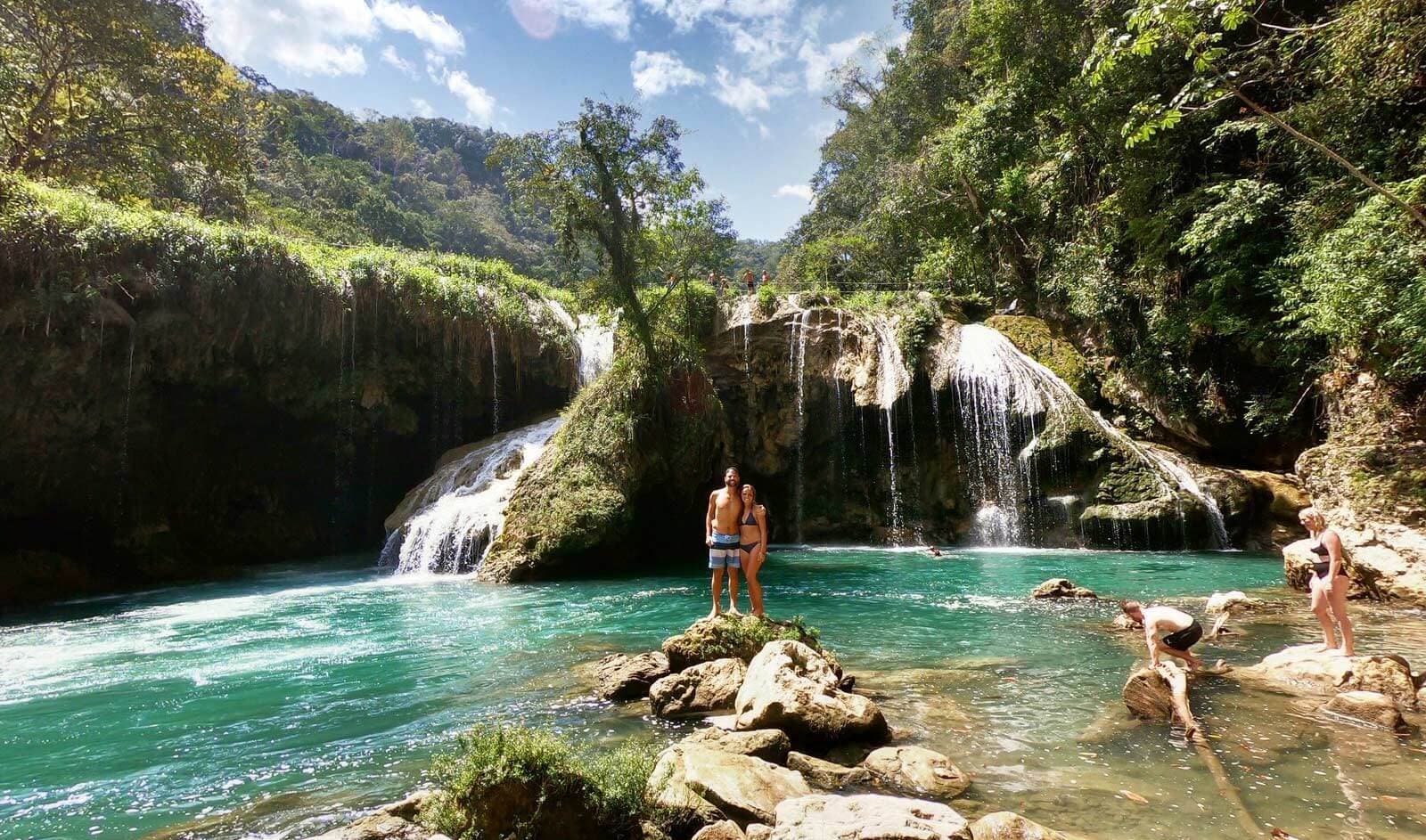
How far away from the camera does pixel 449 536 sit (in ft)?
49.3

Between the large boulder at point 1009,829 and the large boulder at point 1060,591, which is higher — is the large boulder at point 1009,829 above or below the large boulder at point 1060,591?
below

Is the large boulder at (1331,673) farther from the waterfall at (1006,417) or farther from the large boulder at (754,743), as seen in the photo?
the waterfall at (1006,417)

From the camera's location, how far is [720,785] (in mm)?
3980

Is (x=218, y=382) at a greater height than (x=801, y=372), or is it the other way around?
(x=801, y=372)

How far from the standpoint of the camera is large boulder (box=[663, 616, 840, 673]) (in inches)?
261

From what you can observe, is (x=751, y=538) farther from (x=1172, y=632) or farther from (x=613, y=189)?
(x=613, y=189)

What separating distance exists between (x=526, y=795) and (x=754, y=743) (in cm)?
175

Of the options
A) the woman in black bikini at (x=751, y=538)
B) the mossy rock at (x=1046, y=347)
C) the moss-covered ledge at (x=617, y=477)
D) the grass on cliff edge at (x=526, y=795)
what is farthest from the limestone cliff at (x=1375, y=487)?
the moss-covered ledge at (x=617, y=477)

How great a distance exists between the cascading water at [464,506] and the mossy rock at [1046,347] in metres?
12.1

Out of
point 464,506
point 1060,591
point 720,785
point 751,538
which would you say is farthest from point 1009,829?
point 464,506

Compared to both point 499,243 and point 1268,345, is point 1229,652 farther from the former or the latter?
point 499,243

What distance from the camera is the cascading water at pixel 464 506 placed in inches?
586

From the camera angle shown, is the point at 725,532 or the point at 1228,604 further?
the point at 1228,604

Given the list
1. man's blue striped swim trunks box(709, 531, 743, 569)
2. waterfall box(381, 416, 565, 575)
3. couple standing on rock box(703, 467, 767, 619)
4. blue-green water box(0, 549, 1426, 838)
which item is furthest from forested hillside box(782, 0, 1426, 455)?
waterfall box(381, 416, 565, 575)
